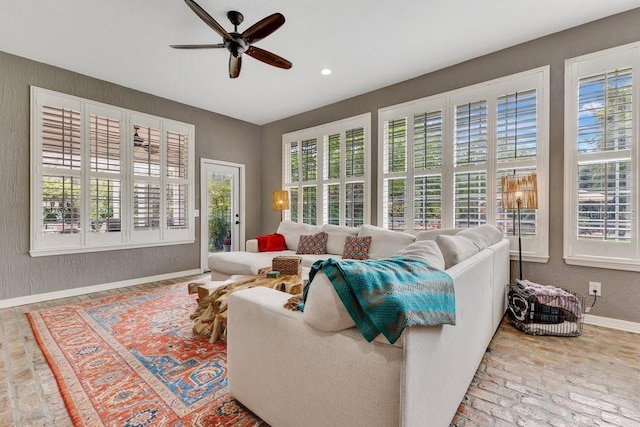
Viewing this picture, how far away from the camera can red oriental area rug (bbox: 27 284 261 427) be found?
1.56 meters

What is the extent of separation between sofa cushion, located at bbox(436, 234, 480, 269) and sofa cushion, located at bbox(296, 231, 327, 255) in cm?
243

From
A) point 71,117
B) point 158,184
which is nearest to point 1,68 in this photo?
point 71,117

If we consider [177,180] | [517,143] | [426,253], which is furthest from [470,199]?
[177,180]

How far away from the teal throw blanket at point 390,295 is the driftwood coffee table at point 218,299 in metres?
1.40

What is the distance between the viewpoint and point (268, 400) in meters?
1.39

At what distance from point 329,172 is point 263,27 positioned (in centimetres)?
280

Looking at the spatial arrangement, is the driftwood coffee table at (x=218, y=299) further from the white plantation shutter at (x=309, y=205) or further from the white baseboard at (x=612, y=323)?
the white baseboard at (x=612, y=323)

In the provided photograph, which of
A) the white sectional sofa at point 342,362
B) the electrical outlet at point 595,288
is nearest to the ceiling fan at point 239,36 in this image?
the white sectional sofa at point 342,362

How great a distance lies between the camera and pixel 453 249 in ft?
5.85

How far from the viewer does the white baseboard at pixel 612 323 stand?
261 cm

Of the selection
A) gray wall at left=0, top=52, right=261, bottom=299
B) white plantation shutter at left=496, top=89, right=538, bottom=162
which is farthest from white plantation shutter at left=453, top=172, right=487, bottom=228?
gray wall at left=0, top=52, right=261, bottom=299

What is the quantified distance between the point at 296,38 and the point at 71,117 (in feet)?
10.2

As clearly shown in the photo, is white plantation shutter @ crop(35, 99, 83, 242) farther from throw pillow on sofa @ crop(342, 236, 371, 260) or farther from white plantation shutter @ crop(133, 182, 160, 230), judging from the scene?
throw pillow on sofa @ crop(342, 236, 371, 260)

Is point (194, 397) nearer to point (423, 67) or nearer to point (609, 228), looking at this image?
point (609, 228)
